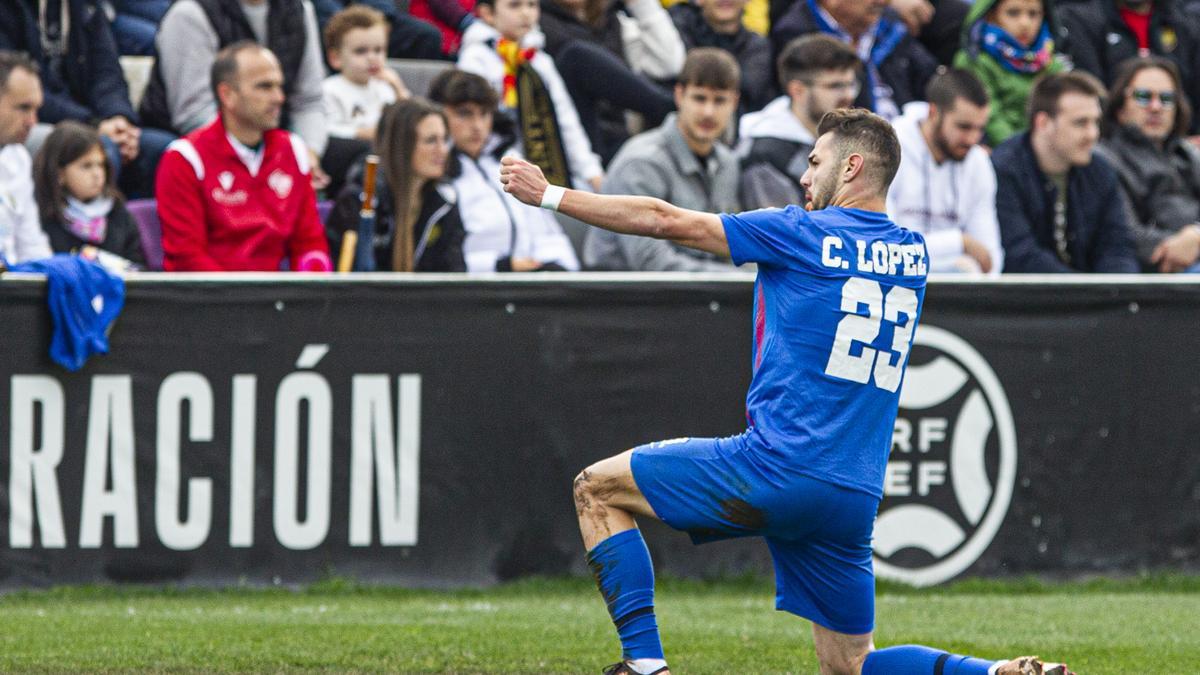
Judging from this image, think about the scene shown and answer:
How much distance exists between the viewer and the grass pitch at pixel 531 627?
7191mm

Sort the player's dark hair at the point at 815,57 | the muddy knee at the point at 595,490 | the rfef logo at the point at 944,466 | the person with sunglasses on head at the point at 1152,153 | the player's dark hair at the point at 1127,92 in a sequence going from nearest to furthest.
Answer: the muddy knee at the point at 595,490
the rfef logo at the point at 944,466
the player's dark hair at the point at 815,57
the person with sunglasses on head at the point at 1152,153
the player's dark hair at the point at 1127,92

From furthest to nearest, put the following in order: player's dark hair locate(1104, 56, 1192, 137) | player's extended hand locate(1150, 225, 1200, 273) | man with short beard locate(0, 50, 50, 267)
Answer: player's dark hair locate(1104, 56, 1192, 137) → player's extended hand locate(1150, 225, 1200, 273) → man with short beard locate(0, 50, 50, 267)

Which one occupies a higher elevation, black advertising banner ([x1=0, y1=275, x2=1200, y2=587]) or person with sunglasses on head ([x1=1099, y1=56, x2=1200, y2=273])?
person with sunglasses on head ([x1=1099, y1=56, x2=1200, y2=273])

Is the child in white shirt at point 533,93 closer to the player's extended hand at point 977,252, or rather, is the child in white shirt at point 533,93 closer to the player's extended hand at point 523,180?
the player's extended hand at point 977,252

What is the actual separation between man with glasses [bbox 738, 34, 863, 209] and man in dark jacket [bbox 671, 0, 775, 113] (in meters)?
1.38

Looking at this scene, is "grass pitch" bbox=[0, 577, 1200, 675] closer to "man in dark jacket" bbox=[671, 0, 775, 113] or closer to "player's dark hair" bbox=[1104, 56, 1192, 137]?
"player's dark hair" bbox=[1104, 56, 1192, 137]

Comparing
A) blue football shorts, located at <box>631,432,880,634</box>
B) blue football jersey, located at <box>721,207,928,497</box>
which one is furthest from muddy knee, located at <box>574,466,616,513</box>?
blue football jersey, located at <box>721,207,928,497</box>

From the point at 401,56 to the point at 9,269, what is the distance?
4.92 m

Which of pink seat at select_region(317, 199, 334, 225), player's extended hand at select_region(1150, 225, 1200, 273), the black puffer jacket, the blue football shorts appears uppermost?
the black puffer jacket

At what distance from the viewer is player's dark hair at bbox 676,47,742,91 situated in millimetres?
10852

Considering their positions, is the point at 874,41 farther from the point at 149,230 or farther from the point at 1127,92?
the point at 149,230

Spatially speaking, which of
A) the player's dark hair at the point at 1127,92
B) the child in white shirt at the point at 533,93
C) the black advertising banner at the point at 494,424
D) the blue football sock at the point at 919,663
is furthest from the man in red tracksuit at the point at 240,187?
the player's dark hair at the point at 1127,92

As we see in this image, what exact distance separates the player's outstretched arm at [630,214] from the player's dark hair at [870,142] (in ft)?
1.73

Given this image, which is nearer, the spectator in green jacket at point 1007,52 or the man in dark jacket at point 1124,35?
the spectator in green jacket at point 1007,52
